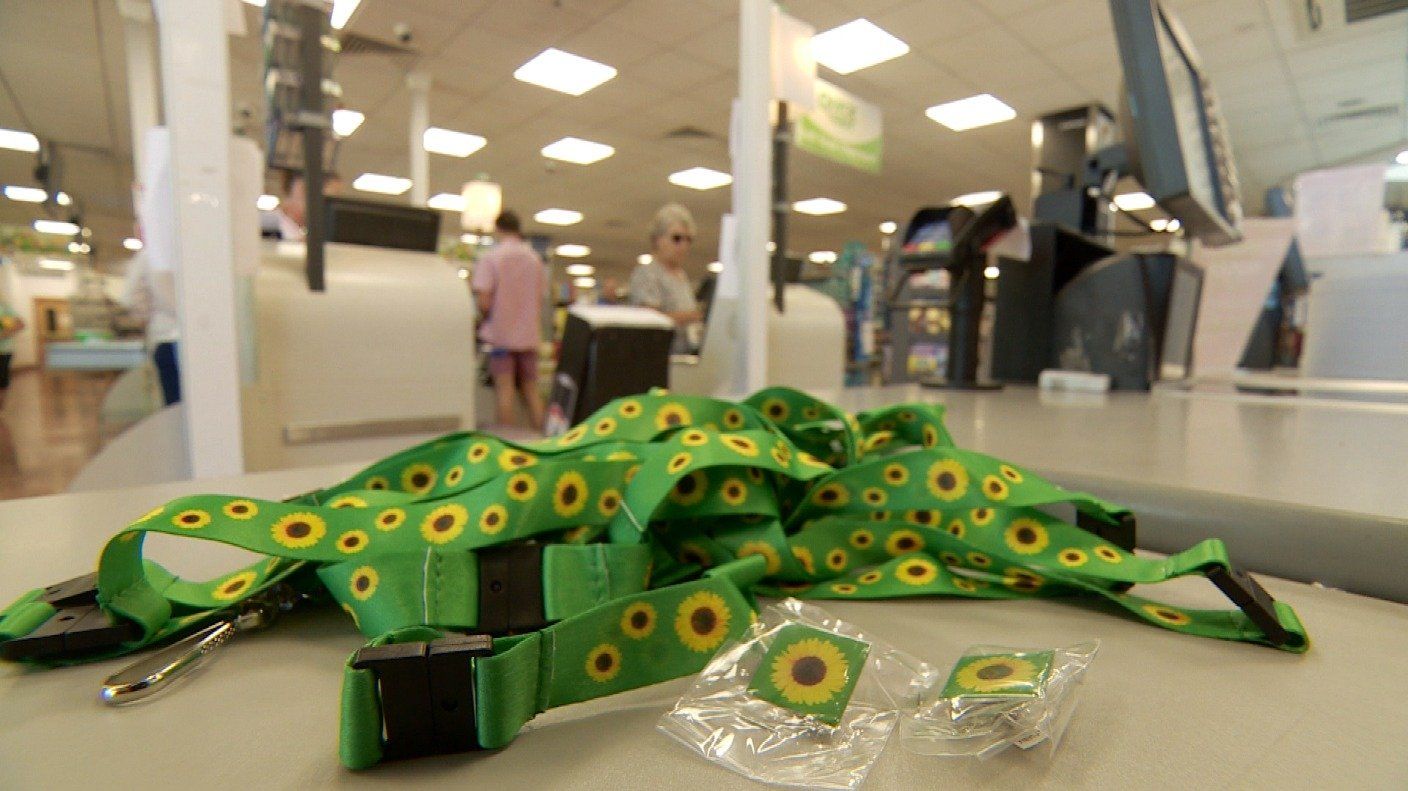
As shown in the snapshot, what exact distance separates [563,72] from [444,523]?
3.06m

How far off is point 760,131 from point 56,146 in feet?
10.2

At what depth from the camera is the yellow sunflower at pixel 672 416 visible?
1.70 ft

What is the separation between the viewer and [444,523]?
0.33 m

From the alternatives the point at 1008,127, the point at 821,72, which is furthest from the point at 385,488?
the point at 1008,127

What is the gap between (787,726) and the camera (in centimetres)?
23

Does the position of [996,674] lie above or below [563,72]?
below

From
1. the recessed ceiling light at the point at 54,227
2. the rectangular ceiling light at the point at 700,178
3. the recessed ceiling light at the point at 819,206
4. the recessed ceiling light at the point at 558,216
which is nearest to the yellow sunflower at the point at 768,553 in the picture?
the recessed ceiling light at the point at 54,227

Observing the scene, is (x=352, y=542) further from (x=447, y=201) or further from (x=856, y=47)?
(x=447, y=201)

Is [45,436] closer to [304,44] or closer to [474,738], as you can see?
[304,44]

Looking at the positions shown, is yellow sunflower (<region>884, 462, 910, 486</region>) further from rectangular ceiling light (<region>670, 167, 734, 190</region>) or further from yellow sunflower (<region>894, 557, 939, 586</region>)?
rectangular ceiling light (<region>670, 167, 734, 190</region>)

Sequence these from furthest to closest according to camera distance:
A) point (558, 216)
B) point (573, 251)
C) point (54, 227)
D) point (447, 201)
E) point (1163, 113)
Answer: point (573, 251), point (558, 216), point (447, 201), point (54, 227), point (1163, 113)

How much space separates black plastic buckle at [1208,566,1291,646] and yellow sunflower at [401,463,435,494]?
0.46 m

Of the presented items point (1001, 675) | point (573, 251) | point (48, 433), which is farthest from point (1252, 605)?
point (573, 251)

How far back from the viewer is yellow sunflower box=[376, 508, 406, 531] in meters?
0.33
